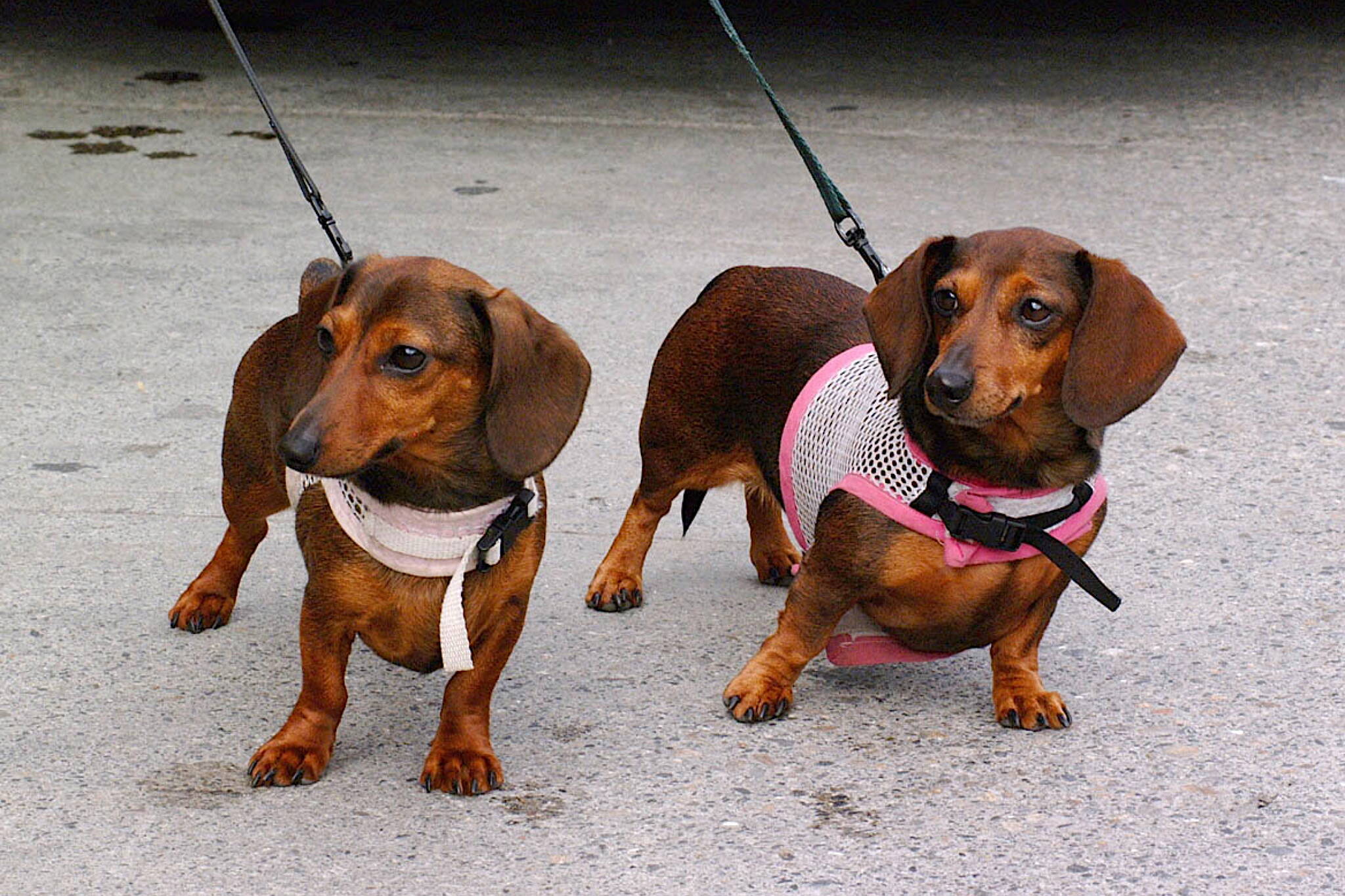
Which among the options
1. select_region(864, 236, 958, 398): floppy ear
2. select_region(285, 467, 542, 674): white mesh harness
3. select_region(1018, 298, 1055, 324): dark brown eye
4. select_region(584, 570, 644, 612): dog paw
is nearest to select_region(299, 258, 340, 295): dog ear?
select_region(285, 467, 542, 674): white mesh harness

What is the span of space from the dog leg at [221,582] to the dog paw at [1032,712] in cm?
155

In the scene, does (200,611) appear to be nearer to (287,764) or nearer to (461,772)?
(287,764)

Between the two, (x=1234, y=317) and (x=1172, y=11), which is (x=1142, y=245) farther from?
(x=1172, y=11)

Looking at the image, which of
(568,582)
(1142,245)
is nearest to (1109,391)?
(568,582)

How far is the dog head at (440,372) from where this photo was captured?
274 centimetres

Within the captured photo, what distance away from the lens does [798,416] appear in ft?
11.3

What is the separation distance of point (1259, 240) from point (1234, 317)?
1.06 m

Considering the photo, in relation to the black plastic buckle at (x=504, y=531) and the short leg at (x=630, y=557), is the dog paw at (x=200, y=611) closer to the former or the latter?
the short leg at (x=630, y=557)

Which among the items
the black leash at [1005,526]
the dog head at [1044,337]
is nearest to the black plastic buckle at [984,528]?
the black leash at [1005,526]

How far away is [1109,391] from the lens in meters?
2.91

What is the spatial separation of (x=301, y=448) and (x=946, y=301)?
1.15 meters

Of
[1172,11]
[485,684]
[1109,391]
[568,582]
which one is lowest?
[1172,11]

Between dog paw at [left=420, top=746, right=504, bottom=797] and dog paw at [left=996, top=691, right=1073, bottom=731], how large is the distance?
980 mm

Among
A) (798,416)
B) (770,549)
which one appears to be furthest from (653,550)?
(798,416)
